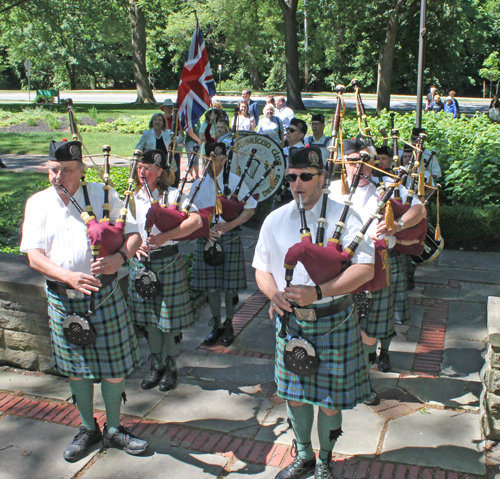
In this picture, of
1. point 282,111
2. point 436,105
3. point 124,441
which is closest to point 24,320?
point 124,441

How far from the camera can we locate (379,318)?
13.9 ft

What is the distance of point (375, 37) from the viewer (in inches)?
907

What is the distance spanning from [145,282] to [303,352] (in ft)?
5.11

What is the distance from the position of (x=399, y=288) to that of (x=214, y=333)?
1.66 m

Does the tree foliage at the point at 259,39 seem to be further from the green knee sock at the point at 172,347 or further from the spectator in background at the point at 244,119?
the green knee sock at the point at 172,347

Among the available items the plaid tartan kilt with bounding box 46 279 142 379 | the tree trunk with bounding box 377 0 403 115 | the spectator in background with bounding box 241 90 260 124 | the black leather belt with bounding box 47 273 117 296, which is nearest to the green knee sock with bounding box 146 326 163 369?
the plaid tartan kilt with bounding box 46 279 142 379

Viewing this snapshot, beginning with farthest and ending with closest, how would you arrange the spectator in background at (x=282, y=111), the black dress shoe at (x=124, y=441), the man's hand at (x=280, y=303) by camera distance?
1. the spectator in background at (x=282, y=111)
2. the black dress shoe at (x=124, y=441)
3. the man's hand at (x=280, y=303)

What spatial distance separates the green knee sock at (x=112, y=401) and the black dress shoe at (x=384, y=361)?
6.81 feet

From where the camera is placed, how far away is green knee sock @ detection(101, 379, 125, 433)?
3.57 m

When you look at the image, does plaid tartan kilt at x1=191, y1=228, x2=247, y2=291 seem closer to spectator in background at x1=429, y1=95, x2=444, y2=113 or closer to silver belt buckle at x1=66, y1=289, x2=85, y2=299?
silver belt buckle at x1=66, y1=289, x2=85, y2=299

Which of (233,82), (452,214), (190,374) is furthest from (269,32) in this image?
(190,374)

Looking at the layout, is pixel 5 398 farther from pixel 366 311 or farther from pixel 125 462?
pixel 366 311

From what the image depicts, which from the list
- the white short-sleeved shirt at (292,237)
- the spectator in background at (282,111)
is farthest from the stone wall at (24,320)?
the spectator in background at (282,111)

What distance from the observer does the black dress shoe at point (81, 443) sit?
3.47m
